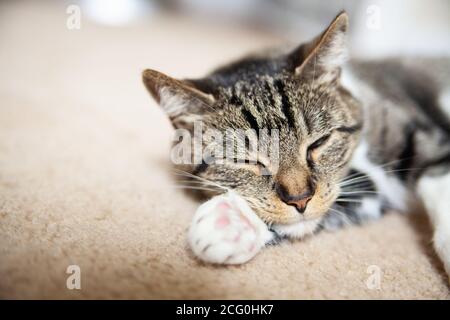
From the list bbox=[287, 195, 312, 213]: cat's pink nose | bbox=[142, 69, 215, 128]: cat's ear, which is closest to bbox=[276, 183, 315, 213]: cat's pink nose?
bbox=[287, 195, 312, 213]: cat's pink nose

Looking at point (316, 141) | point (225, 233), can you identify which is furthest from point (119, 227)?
point (316, 141)

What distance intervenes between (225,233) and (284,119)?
33 centimetres

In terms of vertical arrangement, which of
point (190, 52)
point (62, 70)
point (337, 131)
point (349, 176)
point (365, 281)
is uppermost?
point (190, 52)

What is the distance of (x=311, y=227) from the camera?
1069mm

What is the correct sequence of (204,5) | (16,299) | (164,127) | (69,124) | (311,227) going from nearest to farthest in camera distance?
1. (16,299)
2. (311,227)
3. (69,124)
4. (164,127)
5. (204,5)

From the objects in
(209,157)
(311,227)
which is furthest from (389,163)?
(209,157)

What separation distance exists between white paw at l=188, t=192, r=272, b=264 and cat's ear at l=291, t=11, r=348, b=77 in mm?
415

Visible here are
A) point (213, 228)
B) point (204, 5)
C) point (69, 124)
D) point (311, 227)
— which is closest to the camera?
point (213, 228)

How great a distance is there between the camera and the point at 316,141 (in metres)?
1.09

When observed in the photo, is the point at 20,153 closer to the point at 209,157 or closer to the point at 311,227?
the point at 209,157

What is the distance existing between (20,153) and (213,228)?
30.5 inches

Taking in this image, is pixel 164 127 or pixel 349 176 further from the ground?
pixel 164 127

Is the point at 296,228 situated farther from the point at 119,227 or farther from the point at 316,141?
the point at 119,227

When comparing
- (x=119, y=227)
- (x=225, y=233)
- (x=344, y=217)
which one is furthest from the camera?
(x=344, y=217)
